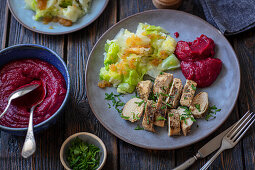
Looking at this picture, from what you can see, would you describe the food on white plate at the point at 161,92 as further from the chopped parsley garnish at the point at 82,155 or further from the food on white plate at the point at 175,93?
the chopped parsley garnish at the point at 82,155

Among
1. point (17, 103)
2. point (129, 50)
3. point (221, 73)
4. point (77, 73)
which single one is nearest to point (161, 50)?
point (129, 50)

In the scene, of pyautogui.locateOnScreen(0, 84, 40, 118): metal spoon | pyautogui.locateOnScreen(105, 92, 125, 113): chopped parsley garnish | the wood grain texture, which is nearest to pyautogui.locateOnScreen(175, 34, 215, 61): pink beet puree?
pyautogui.locateOnScreen(105, 92, 125, 113): chopped parsley garnish

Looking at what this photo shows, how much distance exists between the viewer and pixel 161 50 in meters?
3.87

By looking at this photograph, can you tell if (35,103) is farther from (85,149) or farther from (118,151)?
(118,151)

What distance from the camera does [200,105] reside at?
11.8ft

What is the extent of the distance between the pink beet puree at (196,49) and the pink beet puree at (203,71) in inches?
3.3

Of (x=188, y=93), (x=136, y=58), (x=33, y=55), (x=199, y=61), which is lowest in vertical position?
(x=188, y=93)

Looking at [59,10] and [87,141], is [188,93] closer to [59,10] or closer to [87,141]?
[87,141]

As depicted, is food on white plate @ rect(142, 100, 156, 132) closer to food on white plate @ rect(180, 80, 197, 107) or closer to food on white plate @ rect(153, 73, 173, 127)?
food on white plate @ rect(153, 73, 173, 127)

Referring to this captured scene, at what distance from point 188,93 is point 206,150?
0.66m

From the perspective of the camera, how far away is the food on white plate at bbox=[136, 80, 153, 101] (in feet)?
12.0

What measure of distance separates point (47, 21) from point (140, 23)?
1.24 m

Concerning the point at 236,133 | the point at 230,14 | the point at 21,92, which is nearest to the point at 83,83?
the point at 21,92

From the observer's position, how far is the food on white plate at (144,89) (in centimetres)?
366
